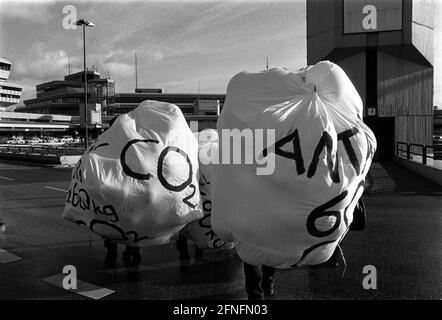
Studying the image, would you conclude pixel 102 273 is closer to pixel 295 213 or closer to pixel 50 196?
pixel 295 213

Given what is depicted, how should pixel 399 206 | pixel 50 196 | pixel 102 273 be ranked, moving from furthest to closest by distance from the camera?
pixel 50 196
pixel 399 206
pixel 102 273

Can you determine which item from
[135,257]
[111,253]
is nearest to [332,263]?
[135,257]

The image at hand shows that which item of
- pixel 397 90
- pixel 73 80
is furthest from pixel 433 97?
pixel 73 80

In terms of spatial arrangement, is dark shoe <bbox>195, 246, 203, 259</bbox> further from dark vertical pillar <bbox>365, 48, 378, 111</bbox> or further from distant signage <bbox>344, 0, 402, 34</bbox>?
dark vertical pillar <bbox>365, 48, 378, 111</bbox>

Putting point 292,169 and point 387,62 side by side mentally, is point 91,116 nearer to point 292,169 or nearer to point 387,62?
point 387,62

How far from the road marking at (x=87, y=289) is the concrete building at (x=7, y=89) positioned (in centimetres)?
9811

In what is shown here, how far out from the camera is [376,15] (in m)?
19.6

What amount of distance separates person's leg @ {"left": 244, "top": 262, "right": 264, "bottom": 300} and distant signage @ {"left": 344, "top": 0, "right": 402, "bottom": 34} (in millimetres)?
18708

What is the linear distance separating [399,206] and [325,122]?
22.1ft

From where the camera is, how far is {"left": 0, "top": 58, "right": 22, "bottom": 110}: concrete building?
92.5 metres

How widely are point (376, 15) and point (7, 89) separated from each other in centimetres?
10573

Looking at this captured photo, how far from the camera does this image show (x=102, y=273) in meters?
4.76

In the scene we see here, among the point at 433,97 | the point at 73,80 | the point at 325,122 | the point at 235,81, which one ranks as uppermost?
the point at 73,80

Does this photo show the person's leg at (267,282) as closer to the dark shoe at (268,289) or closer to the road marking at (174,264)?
the dark shoe at (268,289)
